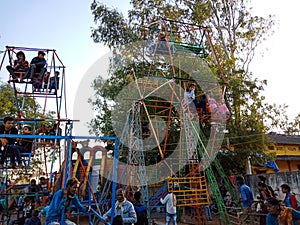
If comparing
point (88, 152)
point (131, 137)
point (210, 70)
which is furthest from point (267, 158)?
point (88, 152)

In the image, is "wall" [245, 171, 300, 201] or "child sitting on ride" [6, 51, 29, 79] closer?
"child sitting on ride" [6, 51, 29, 79]

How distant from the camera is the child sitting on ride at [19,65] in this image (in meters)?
7.56

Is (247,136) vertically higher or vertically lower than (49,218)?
higher

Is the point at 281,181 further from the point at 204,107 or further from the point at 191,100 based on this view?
the point at 191,100

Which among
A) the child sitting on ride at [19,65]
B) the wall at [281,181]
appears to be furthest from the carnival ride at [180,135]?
the child sitting on ride at [19,65]

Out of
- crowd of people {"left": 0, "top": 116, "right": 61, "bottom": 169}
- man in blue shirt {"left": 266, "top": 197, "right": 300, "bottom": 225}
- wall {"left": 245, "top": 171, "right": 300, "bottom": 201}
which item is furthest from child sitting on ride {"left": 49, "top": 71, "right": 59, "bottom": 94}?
wall {"left": 245, "top": 171, "right": 300, "bottom": 201}

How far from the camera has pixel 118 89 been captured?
15.6 m

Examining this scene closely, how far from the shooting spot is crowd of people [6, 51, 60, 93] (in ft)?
25.0

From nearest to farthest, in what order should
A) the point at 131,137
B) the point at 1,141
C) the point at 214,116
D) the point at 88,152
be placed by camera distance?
the point at 1,141, the point at 88,152, the point at 214,116, the point at 131,137

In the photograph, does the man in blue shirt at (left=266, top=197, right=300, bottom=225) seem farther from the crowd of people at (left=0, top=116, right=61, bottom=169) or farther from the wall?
the wall

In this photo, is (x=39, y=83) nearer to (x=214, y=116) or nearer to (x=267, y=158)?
(x=214, y=116)

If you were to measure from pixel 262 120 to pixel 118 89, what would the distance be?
26.9 feet

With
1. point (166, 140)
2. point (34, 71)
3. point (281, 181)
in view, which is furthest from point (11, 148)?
point (281, 181)

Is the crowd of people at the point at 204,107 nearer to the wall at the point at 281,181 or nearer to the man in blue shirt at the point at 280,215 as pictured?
the wall at the point at 281,181
